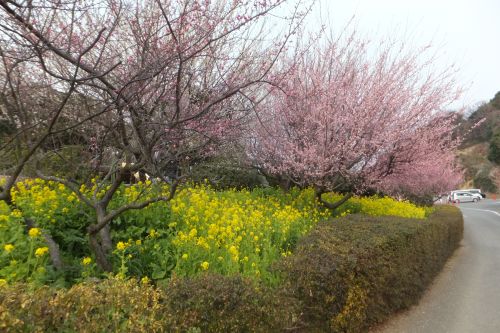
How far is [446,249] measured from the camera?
9.67 m

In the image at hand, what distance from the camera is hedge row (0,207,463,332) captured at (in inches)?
69.5

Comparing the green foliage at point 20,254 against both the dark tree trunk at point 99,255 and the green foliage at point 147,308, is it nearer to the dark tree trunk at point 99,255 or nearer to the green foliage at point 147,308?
the dark tree trunk at point 99,255

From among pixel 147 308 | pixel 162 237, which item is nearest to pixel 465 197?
pixel 162 237

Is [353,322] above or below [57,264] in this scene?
below

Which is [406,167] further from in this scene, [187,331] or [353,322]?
[187,331]

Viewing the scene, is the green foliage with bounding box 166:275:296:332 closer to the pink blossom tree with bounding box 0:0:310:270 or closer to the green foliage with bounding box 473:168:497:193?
the pink blossom tree with bounding box 0:0:310:270

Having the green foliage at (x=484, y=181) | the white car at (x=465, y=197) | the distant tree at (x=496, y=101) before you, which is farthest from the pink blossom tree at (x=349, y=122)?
the green foliage at (x=484, y=181)

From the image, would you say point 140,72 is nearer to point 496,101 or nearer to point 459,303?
point 459,303

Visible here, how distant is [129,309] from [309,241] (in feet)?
8.62

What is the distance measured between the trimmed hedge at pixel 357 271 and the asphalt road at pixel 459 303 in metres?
0.22

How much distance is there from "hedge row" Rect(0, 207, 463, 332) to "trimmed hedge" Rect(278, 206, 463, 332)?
0.4 inches

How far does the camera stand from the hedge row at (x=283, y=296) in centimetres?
176

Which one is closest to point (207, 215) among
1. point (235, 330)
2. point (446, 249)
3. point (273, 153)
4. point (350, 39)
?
point (235, 330)

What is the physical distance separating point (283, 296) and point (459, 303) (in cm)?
478
